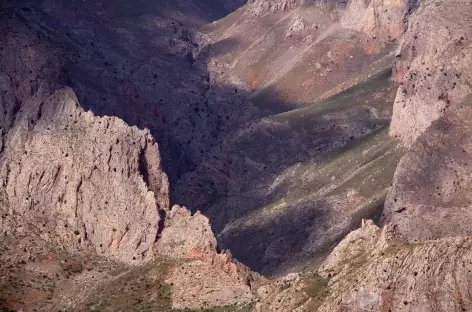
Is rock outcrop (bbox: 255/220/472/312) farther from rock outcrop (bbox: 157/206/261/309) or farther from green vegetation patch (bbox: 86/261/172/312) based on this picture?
green vegetation patch (bbox: 86/261/172/312)

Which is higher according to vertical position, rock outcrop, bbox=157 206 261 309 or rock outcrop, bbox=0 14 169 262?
rock outcrop, bbox=0 14 169 262

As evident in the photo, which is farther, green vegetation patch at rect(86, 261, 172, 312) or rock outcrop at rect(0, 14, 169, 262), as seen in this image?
rock outcrop at rect(0, 14, 169, 262)

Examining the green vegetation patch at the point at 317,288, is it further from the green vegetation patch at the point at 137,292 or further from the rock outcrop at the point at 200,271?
the green vegetation patch at the point at 137,292

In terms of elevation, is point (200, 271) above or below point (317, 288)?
above

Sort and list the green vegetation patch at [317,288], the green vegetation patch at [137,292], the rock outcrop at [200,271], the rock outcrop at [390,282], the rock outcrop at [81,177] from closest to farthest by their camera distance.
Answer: the rock outcrop at [390,282] → the green vegetation patch at [317,288] → the rock outcrop at [200,271] → the green vegetation patch at [137,292] → the rock outcrop at [81,177]

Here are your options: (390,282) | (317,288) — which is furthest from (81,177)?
(390,282)

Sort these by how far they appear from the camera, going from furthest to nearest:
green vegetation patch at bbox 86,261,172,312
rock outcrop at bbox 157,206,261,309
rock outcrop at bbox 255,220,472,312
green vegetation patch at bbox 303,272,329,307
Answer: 1. green vegetation patch at bbox 86,261,172,312
2. rock outcrop at bbox 157,206,261,309
3. green vegetation patch at bbox 303,272,329,307
4. rock outcrop at bbox 255,220,472,312

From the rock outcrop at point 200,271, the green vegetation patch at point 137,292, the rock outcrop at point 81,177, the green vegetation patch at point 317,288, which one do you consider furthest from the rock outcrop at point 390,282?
the rock outcrop at point 81,177

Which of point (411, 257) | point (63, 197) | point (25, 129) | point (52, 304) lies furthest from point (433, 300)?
point (25, 129)

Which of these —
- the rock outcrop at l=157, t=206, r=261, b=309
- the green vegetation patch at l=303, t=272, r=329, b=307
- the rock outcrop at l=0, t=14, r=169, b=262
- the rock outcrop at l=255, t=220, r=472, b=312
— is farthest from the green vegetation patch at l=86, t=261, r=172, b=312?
the green vegetation patch at l=303, t=272, r=329, b=307

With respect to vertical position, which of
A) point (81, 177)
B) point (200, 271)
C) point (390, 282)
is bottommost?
point (390, 282)

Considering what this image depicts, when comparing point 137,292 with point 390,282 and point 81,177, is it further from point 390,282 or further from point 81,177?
point 390,282
